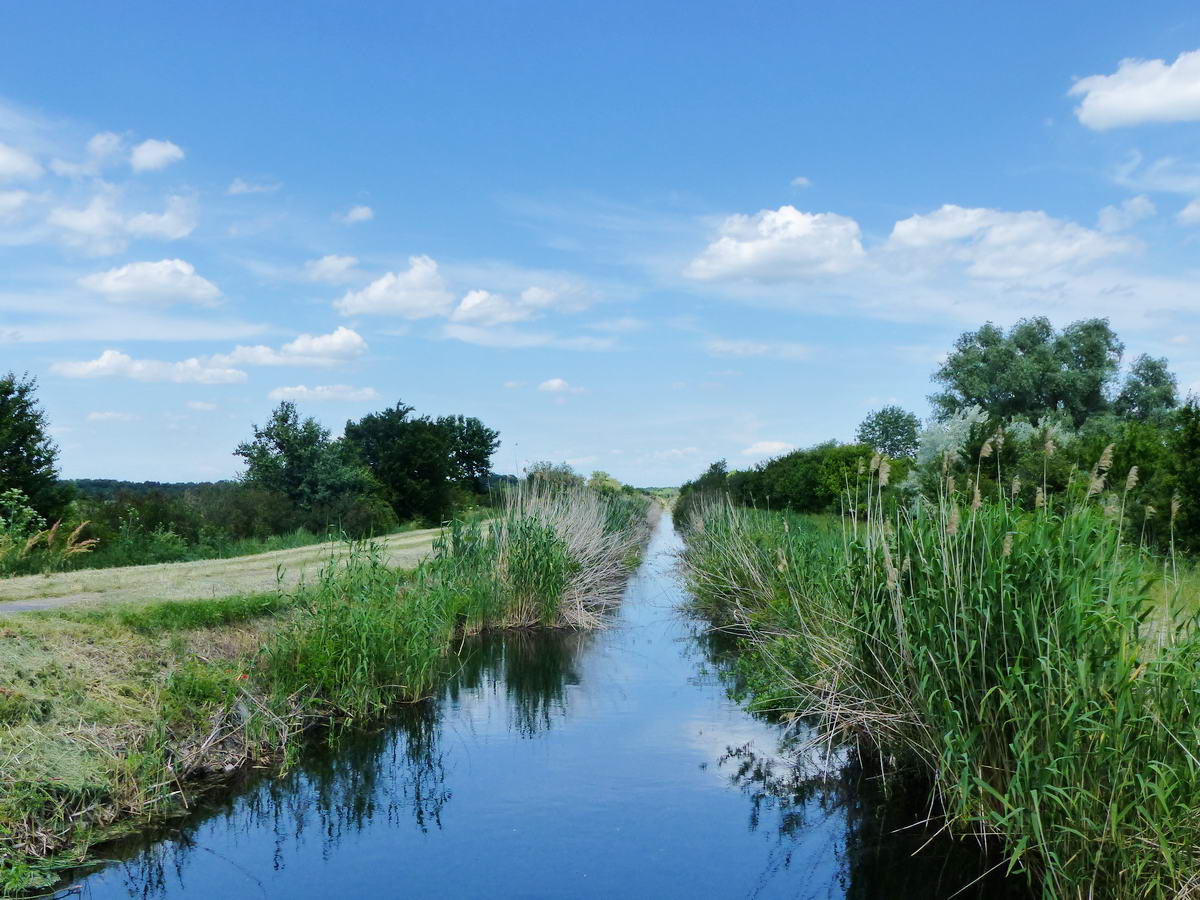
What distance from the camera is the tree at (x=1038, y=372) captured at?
40487mm

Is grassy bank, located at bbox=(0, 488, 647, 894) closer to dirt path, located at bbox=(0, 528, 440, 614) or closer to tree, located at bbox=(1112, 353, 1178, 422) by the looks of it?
dirt path, located at bbox=(0, 528, 440, 614)

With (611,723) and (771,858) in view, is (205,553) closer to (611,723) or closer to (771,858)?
(611,723)

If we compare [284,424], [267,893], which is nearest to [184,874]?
[267,893]

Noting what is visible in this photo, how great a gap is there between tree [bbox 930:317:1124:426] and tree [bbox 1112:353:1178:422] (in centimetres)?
72

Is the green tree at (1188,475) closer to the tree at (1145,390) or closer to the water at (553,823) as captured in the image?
the water at (553,823)

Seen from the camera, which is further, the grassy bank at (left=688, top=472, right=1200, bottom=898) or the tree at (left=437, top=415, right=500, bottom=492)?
the tree at (left=437, top=415, right=500, bottom=492)

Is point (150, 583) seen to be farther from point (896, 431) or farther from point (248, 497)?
point (896, 431)

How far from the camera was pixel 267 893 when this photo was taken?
5.89 meters

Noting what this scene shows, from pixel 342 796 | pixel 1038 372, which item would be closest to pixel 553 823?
pixel 342 796

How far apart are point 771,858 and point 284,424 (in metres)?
25.6

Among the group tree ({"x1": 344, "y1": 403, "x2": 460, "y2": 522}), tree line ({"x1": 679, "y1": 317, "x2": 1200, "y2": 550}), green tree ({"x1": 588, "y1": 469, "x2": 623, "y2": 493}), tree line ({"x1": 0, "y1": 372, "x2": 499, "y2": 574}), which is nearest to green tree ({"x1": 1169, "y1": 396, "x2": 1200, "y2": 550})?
tree line ({"x1": 679, "y1": 317, "x2": 1200, "y2": 550})

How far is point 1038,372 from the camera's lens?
133 feet

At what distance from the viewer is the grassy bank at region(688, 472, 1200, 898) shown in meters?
4.63

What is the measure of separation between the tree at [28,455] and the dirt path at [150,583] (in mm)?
6019
